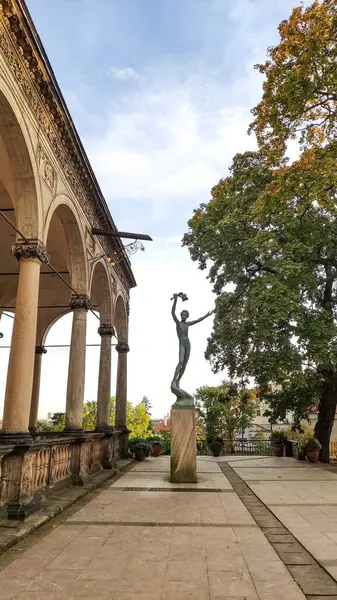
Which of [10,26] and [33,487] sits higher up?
[10,26]

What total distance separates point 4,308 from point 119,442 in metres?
7.09

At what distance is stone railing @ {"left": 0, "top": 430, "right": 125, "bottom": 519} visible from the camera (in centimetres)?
593

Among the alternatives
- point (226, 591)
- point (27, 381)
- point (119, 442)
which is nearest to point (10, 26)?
point (27, 381)

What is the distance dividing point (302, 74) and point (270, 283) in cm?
652

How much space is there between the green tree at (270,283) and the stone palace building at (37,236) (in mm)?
4051

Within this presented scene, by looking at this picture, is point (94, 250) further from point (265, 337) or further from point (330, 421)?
point (330, 421)

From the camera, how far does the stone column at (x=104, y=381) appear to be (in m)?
13.0

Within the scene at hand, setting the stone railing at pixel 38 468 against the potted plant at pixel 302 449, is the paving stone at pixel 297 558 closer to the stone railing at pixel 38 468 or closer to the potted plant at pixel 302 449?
the stone railing at pixel 38 468

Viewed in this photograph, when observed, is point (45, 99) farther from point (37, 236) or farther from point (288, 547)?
point (288, 547)

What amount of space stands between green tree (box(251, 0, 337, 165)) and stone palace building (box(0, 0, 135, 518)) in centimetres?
415

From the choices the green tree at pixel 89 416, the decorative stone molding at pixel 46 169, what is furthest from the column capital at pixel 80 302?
the green tree at pixel 89 416

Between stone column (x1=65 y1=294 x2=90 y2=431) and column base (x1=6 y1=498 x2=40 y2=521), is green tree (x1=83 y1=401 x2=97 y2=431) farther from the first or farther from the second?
column base (x1=6 y1=498 x2=40 y2=521)

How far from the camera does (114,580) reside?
3664 mm

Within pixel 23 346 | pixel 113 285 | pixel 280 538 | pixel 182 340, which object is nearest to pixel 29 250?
pixel 23 346
